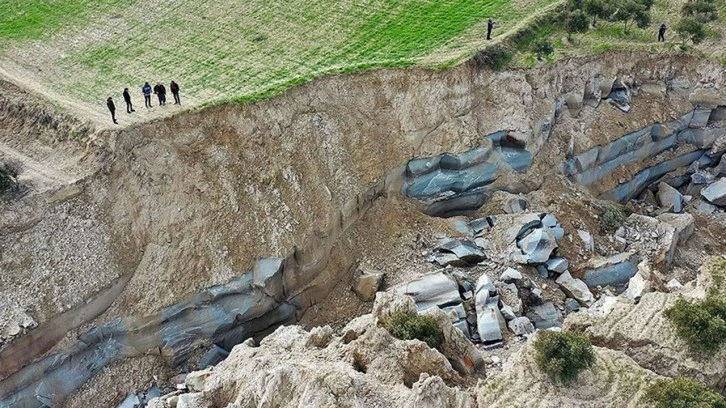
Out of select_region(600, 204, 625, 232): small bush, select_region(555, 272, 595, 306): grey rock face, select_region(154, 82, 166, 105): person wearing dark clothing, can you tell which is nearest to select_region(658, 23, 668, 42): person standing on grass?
select_region(600, 204, 625, 232): small bush

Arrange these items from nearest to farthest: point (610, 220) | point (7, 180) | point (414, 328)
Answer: point (414, 328)
point (7, 180)
point (610, 220)

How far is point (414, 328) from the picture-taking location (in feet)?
73.3

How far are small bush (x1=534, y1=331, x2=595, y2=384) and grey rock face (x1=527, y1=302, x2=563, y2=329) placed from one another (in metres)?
7.57

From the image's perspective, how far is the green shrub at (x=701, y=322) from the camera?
20.9 meters

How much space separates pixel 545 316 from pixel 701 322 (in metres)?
7.59

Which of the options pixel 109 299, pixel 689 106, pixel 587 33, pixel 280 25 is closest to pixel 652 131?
pixel 689 106

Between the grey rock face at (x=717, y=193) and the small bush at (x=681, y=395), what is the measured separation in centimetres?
2078

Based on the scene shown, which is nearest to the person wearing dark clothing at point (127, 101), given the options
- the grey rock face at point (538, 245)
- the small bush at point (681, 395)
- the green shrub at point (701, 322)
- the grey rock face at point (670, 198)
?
the grey rock face at point (538, 245)

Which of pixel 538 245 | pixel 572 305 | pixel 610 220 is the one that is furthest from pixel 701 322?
pixel 610 220

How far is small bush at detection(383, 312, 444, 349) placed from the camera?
22.2m

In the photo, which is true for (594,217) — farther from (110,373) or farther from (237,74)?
(110,373)

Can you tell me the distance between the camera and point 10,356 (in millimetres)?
24375

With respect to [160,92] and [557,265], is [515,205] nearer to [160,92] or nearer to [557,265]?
[557,265]

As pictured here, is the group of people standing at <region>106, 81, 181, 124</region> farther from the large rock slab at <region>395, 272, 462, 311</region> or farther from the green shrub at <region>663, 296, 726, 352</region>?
the green shrub at <region>663, 296, 726, 352</region>
